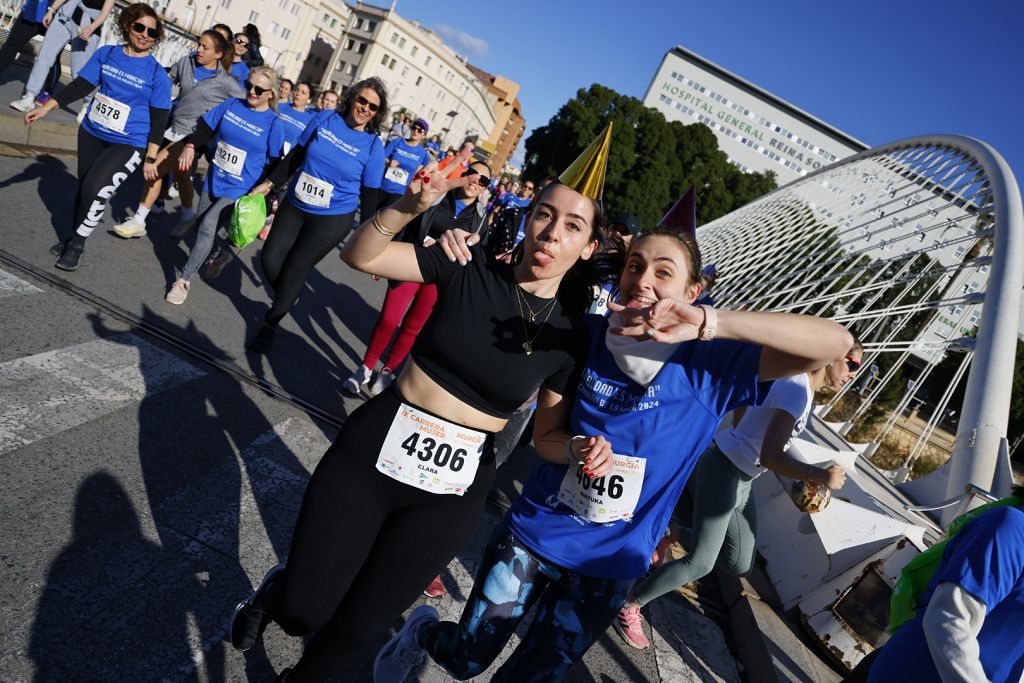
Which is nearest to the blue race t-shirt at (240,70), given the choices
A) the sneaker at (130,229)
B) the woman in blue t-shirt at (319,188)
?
the sneaker at (130,229)

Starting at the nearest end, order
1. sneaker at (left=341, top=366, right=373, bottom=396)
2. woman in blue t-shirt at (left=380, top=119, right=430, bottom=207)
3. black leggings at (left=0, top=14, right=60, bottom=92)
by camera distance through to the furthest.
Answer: sneaker at (left=341, top=366, right=373, bottom=396)
black leggings at (left=0, top=14, right=60, bottom=92)
woman in blue t-shirt at (left=380, top=119, right=430, bottom=207)

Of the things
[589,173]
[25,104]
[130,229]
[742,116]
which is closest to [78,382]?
[589,173]

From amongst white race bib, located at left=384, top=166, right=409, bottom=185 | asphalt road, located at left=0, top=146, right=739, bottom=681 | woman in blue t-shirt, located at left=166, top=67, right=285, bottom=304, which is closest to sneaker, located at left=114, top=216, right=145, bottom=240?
asphalt road, located at left=0, top=146, right=739, bottom=681

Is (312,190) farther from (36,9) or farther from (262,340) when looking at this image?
(36,9)

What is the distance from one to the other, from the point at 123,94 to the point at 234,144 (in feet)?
3.17

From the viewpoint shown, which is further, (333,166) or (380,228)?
(333,166)

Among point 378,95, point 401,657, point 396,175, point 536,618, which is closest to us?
point 536,618

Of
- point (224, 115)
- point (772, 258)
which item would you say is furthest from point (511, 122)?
point (224, 115)

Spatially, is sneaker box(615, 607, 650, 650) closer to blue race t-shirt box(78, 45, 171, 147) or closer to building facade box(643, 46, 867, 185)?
blue race t-shirt box(78, 45, 171, 147)

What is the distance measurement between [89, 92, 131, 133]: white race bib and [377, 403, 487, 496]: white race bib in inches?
184

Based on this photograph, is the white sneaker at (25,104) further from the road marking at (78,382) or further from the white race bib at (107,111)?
the road marking at (78,382)

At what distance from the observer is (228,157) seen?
632 cm

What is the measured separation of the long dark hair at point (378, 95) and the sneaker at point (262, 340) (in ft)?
6.01

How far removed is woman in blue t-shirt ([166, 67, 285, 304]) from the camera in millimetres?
6324
